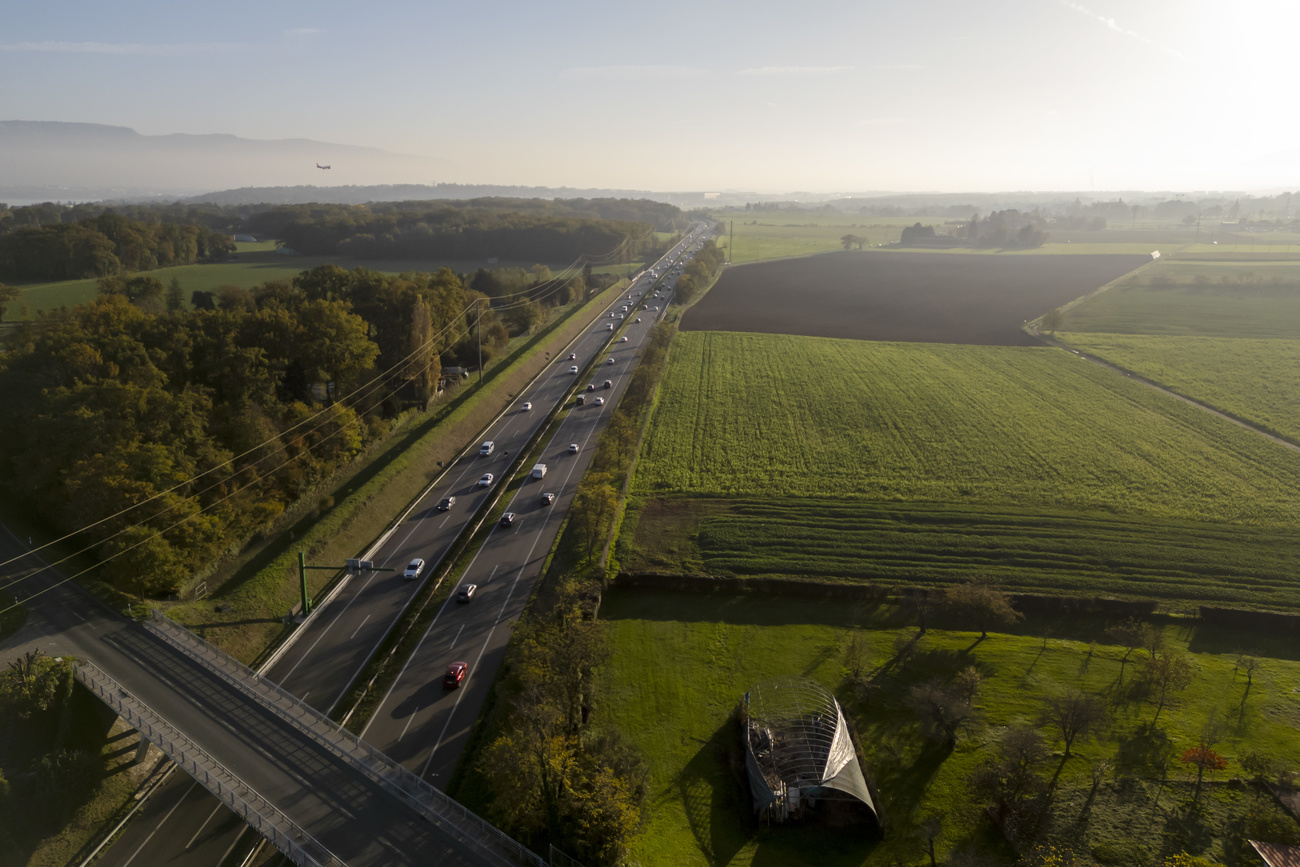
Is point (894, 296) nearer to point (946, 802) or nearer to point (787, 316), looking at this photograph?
point (787, 316)

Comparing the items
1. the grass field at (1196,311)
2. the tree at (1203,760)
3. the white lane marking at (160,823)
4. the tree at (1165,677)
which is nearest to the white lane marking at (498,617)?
the white lane marking at (160,823)

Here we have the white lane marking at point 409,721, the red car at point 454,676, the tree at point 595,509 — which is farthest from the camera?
the tree at point 595,509

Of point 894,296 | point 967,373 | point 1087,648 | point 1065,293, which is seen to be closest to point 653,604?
point 1087,648

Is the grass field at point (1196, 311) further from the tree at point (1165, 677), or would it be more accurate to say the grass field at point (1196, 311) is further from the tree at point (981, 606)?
the tree at point (1165, 677)

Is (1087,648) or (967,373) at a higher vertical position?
(967,373)

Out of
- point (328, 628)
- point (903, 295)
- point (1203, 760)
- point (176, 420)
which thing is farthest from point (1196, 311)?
point (176, 420)

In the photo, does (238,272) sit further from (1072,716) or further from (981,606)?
(1072,716)
